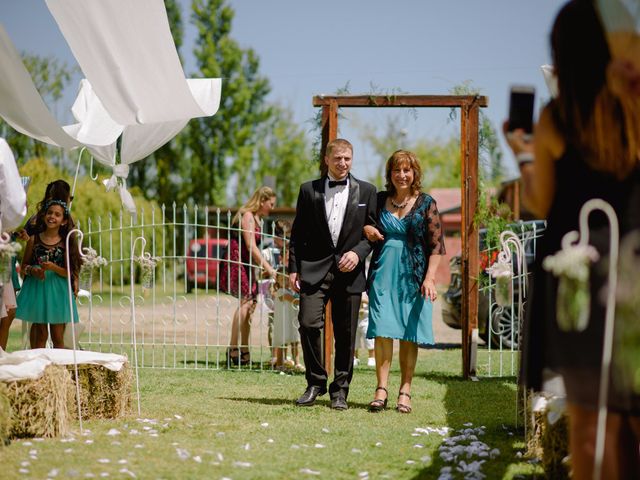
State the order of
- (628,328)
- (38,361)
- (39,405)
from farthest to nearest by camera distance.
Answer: (38,361)
(39,405)
(628,328)

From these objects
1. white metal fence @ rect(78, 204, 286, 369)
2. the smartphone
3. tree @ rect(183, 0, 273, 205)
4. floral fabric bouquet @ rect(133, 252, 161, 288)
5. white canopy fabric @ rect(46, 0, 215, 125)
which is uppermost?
tree @ rect(183, 0, 273, 205)

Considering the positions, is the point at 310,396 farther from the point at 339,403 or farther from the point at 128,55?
the point at 128,55

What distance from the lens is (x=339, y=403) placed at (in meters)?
6.57


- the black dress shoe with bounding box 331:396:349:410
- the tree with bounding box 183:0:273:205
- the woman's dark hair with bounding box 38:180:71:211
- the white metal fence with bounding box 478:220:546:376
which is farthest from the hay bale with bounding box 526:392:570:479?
the tree with bounding box 183:0:273:205

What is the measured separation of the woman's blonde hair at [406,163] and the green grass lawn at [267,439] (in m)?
1.72

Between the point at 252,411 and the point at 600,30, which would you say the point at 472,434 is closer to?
the point at 252,411

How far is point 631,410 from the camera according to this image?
2764 millimetres

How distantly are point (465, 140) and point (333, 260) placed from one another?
2611 millimetres

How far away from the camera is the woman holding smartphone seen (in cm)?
281

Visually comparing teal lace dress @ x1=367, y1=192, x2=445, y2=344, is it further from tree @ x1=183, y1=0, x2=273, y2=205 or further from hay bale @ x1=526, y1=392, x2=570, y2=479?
tree @ x1=183, y1=0, x2=273, y2=205

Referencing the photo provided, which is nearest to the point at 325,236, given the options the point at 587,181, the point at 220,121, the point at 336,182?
the point at 336,182

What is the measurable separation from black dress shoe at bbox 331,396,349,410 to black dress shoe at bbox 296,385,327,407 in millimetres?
178

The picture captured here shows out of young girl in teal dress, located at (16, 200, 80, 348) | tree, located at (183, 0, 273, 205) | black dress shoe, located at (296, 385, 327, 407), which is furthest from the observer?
tree, located at (183, 0, 273, 205)

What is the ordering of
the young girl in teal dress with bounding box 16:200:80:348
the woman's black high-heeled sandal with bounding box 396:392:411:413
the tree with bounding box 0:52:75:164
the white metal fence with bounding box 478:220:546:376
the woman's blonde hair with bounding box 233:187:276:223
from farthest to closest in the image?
the tree with bounding box 0:52:75:164 < the woman's blonde hair with bounding box 233:187:276:223 < the white metal fence with bounding box 478:220:546:376 < the young girl in teal dress with bounding box 16:200:80:348 < the woman's black high-heeled sandal with bounding box 396:392:411:413
